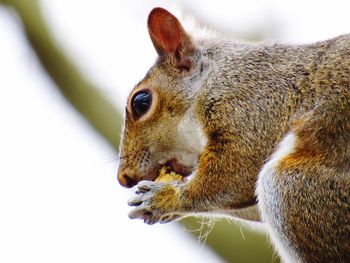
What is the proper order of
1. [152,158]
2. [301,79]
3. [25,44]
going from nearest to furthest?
1. [301,79]
2. [152,158]
3. [25,44]

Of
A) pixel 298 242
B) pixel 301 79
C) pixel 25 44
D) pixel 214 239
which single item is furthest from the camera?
pixel 25 44

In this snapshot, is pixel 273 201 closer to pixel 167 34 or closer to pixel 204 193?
pixel 204 193

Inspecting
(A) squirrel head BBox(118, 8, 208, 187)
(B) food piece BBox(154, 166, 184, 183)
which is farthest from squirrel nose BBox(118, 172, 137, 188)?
(B) food piece BBox(154, 166, 184, 183)

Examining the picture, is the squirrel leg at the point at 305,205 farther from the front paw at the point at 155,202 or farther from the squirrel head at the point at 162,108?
the squirrel head at the point at 162,108

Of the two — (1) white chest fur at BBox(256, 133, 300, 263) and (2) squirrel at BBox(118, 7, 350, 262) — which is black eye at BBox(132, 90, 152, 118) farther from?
(1) white chest fur at BBox(256, 133, 300, 263)

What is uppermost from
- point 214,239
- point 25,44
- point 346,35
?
point 346,35

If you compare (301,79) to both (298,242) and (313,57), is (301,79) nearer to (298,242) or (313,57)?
(313,57)

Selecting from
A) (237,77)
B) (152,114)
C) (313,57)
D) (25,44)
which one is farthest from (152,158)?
(25,44)
